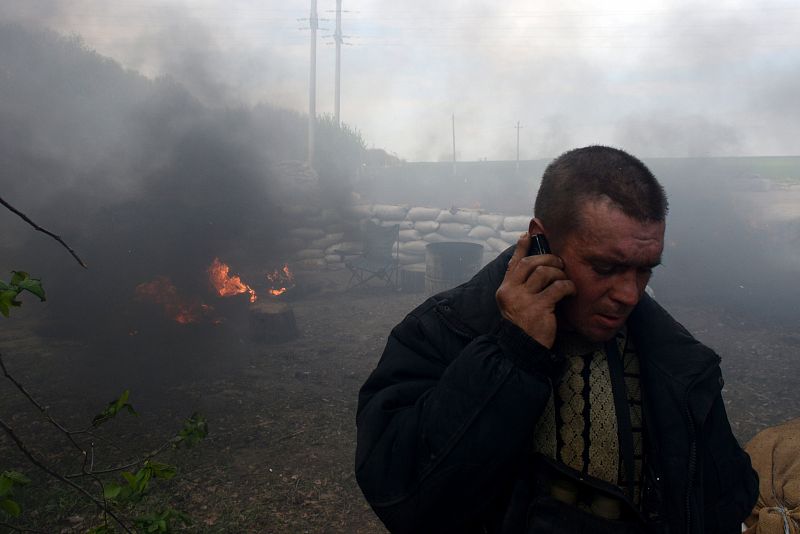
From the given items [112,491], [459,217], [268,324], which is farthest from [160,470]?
[459,217]

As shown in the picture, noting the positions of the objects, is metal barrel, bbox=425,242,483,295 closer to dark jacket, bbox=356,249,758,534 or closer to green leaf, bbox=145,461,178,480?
dark jacket, bbox=356,249,758,534

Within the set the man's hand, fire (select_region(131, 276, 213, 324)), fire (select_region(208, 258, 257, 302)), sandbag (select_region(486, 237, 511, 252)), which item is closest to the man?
the man's hand

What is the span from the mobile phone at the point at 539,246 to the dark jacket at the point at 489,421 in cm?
13

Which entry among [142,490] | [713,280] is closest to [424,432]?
[142,490]

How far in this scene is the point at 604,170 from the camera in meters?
1.51

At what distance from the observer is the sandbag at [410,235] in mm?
15664

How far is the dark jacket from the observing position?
1.29 m

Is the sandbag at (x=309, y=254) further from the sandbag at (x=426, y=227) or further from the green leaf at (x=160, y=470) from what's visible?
the green leaf at (x=160, y=470)

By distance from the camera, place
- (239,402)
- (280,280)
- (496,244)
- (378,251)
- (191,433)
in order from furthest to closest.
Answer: (496,244)
(378,251)
(280,280)
(239,402)
(191,433)

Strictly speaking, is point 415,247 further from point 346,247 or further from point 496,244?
point 496,244

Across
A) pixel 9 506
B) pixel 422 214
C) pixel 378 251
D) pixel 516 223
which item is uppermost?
pixel 422 214

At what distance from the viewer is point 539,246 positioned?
152cm

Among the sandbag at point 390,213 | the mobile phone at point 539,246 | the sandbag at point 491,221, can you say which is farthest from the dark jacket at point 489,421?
the sandbag at point 390,213

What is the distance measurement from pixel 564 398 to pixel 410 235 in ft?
46.6
